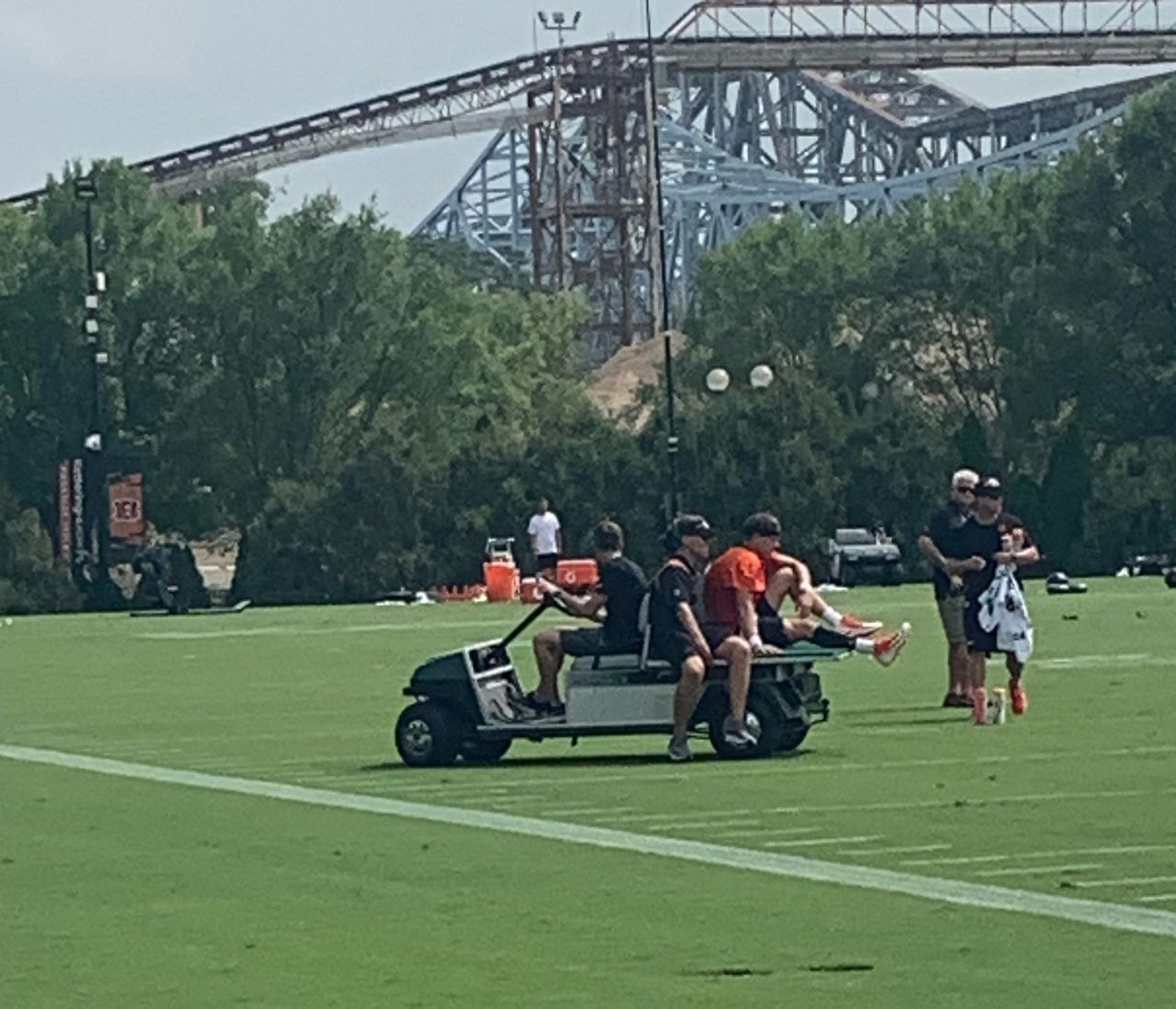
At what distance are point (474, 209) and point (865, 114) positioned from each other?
3554 cm

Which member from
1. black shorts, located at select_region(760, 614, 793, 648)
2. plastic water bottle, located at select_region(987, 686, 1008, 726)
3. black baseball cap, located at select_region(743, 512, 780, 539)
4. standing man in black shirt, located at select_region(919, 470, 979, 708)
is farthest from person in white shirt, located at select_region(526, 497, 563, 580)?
black shorts, located at select_region(760, 614, 793, 648)

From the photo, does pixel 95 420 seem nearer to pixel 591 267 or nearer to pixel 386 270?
pixel 386 270

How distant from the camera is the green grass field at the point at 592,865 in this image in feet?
39.1

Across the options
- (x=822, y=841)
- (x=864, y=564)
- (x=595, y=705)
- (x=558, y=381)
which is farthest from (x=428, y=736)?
(x=558, y=381)

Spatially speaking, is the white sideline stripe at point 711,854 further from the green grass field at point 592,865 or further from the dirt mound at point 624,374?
the dirt mound at point 624,374

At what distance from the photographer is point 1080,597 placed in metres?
51.2

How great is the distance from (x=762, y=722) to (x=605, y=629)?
46.0 inches

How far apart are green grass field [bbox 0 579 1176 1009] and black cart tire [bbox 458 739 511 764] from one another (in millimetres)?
302

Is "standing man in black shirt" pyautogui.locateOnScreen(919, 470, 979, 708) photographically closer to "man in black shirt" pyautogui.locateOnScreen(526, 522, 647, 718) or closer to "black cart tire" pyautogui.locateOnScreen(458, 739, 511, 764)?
"man in black shirt" pyautogui.locateOnScreen(526, 522, 647, 718)

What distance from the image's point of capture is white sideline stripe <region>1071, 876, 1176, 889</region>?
46.0 feet

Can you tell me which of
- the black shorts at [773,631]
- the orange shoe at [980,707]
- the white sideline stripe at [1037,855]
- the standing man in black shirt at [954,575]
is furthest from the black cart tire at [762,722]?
the white sideline stripe at [1037,855]

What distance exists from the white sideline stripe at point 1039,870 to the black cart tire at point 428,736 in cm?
758

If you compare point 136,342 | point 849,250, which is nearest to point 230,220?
point 136,342

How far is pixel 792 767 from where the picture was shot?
68.0 ft
